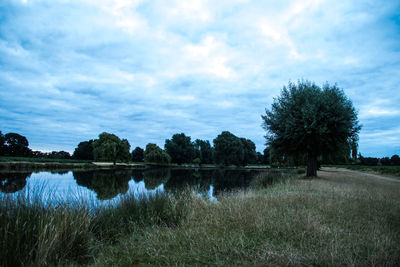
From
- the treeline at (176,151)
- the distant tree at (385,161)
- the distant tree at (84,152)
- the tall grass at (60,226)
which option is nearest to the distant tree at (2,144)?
the treeline at (176,151)

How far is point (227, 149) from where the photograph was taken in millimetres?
72312

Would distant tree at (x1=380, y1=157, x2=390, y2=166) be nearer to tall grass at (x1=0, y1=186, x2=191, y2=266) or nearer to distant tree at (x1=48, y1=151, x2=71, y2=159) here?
tall grass at (x1=0, y1=186, x2=191, y2=266)

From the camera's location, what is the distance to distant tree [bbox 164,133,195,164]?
255 ft

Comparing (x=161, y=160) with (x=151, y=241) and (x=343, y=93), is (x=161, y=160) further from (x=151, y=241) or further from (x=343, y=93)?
(x=151, y=241)

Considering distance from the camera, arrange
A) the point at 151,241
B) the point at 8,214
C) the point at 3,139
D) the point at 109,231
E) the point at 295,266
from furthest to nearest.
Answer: the point at 3,139
the point at 109,231
the point at 151,241
the point at 8,214
the point at 295,266

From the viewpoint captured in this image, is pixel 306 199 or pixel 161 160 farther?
pixel 161 160

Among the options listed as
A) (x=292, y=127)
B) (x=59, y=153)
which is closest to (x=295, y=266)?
(x=292, y=127)

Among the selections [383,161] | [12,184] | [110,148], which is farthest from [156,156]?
[383,161]

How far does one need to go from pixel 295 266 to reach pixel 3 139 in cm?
7777

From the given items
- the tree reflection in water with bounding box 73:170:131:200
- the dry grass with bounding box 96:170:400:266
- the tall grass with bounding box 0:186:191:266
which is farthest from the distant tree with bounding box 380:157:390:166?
the tall grass with bounding box 0:186:191:266

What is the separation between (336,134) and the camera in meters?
17.4

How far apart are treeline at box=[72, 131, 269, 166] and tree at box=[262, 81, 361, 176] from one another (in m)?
40.4

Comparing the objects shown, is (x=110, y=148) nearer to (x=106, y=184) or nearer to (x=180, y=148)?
(x=180, y=148)

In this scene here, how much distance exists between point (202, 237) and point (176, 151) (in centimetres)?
7418
